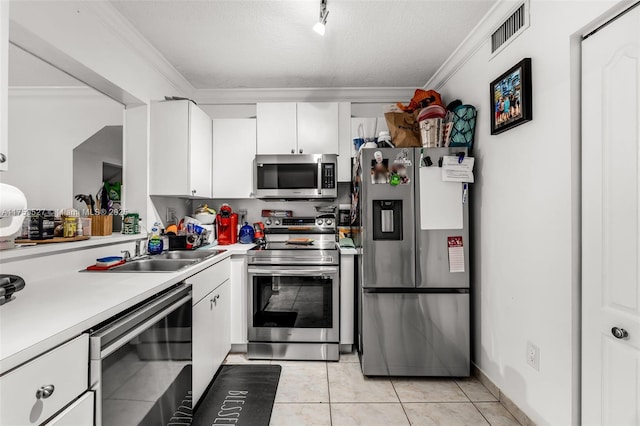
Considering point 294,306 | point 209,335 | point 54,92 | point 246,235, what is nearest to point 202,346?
point 209,335

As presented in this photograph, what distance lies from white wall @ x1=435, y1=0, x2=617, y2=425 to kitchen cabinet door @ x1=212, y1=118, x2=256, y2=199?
2.03 metres

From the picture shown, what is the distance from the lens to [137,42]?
7.05 ft

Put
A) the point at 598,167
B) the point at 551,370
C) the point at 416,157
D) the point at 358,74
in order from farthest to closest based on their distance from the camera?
the point at 358,74 < the point at 416,157 < the point at 551,370 < the point at 598,167

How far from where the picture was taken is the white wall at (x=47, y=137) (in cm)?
190

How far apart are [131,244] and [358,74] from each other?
2.35m

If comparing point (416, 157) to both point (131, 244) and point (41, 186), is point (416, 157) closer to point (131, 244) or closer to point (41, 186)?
point (131, 244)

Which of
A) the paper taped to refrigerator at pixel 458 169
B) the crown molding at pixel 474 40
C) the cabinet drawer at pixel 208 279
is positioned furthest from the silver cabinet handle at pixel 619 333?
the cabinet drawer at pixel 208 279

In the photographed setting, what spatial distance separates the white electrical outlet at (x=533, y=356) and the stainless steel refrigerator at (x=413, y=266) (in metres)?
0.52

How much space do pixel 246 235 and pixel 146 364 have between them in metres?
1.80

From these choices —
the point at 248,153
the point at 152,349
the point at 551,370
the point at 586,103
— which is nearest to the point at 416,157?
the point at 586,103

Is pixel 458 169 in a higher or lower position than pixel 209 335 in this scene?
higher

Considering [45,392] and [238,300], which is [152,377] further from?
[238,300]

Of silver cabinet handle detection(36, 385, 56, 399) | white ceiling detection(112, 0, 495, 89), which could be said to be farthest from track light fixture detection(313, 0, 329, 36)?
silver cabinet handle detection(36, 385, 56, 399)

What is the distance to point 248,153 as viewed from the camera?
9.81 feet
